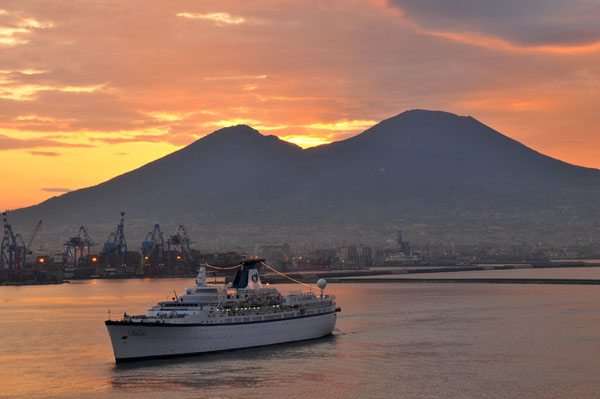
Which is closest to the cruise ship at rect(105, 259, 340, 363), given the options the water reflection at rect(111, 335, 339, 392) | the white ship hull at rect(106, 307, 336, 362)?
the white ship hull at rect(106, 307, 336, 362)

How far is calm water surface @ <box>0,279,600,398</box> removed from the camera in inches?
2015

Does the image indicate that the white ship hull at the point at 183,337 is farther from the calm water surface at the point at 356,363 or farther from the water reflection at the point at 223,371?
the calm water surface at the point at 356,363

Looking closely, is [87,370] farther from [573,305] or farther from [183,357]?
[573,305]

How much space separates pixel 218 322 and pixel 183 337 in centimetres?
346

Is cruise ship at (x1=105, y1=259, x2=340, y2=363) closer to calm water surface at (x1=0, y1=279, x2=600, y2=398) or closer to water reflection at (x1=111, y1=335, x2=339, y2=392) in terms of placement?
water reflection at (x1=111, y1=335, x2=339, y2=392)

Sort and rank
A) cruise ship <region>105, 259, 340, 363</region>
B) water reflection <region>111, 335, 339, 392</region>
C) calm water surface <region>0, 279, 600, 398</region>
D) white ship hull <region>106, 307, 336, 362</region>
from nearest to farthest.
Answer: calm water surface <region>0, 279, 600, 398</region>
water reflection <region>111, 335, 339, 392</region>
white ship hull <region>106, 307, 336, 362</region>
cruise ship <region>105, 259, 340, 363</region>

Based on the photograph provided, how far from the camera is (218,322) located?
207 ft

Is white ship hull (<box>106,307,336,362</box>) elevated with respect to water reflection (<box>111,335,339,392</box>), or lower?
elevated

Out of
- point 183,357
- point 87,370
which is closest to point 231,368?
point 183,357

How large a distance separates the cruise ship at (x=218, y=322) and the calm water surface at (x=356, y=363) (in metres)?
1.07

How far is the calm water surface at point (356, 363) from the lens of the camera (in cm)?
5119

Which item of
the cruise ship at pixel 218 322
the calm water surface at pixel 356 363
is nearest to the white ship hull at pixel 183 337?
the cruise ship at pixel 218 322

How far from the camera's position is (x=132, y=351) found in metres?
59.6

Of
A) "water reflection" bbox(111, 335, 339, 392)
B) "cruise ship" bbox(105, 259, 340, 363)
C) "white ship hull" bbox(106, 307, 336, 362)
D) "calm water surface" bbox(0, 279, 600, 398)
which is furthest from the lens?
"cruise ship" bbox(105, 259, 340, 363)
